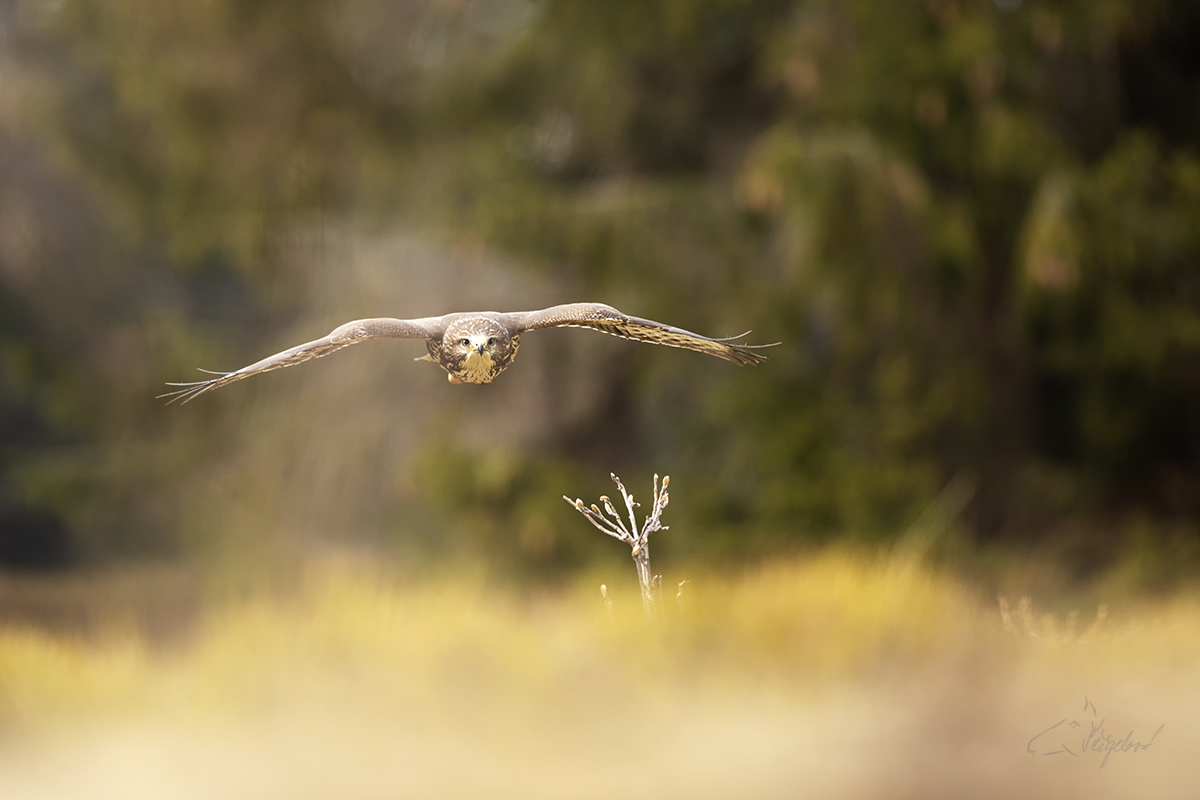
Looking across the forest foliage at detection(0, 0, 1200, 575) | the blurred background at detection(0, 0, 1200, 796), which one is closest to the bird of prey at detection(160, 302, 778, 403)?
the blurred background at detection(0, 0, 1200, 796)

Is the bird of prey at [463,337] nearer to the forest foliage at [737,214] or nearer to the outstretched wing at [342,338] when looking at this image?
the outstretched wing at [342,338]

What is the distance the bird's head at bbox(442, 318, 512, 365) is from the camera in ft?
4.97

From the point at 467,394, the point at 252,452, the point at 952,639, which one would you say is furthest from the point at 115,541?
the point at 952,639

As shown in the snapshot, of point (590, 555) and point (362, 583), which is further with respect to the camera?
point (590, 555)

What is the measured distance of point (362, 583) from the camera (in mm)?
2895

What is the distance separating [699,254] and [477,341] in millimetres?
3868

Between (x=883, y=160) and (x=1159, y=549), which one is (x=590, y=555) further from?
(x=1159, y=549)

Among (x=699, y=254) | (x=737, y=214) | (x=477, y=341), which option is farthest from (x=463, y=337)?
(x=737, y=214)

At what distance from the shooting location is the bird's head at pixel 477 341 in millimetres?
1514

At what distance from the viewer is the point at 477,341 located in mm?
1528

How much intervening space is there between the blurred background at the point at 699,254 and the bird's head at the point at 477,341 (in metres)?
2.88

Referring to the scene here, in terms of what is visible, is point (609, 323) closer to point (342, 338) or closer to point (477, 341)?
point (477, 341)

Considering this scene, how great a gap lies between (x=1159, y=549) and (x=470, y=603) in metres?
4.14

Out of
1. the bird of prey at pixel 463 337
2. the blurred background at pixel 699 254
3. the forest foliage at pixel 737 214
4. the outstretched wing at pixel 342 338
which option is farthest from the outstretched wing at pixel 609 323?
the forest foliage at pixel 737 214
